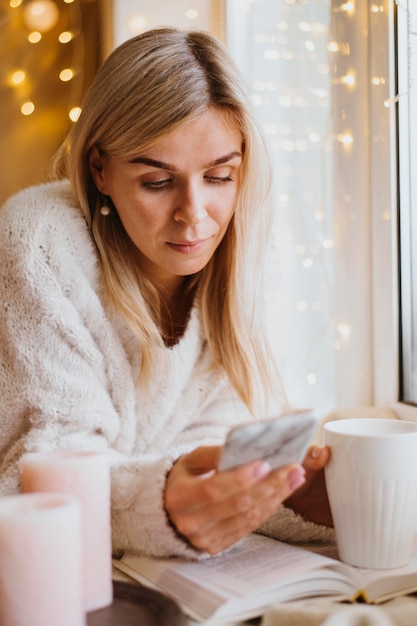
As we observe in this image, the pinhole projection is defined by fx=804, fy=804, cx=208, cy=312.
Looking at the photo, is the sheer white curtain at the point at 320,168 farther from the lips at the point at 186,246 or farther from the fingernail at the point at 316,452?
the fingernail at the point at 316,452

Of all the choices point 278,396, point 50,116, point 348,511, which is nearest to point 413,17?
point 278,396

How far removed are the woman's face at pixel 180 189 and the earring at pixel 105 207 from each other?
4cm

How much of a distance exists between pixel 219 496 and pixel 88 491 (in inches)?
5.8

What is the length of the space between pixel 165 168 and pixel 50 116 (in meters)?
1.60

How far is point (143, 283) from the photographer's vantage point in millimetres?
1393

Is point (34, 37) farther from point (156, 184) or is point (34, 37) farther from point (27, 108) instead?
point (156, 184)

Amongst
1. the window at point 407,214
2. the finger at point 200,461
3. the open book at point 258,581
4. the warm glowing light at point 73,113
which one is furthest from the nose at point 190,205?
the warm glowing light at point 73,113

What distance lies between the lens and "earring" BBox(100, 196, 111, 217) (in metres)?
1.35

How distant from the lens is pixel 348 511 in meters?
0.93

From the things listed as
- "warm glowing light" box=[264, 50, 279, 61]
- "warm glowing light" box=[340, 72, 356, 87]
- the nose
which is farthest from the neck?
"warm glowing light" box=[264, 50, 279, 61]

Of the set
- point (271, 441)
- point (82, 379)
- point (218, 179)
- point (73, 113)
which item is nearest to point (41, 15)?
point (73, 113)

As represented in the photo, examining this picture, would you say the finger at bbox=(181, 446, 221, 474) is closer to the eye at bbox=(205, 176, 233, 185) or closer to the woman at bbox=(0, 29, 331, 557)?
the woman at bbox=(0, 29, 331, 557)

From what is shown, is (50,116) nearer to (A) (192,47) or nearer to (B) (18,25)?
(B) (18,25)

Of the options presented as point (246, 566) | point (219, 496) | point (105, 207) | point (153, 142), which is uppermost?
point (153, 142)
